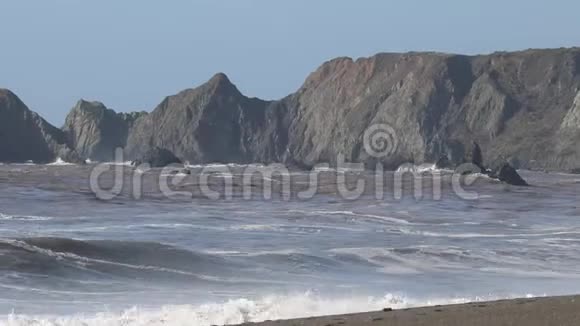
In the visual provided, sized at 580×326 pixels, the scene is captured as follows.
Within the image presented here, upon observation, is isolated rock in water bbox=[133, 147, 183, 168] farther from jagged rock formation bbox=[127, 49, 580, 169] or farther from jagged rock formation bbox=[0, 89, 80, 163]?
jagged rock formation bbox=[127, 49, 580, 169]

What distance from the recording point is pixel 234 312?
52.1 feet

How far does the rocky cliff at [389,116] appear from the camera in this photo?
14838 centimetres

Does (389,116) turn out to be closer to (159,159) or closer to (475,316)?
(159,159)

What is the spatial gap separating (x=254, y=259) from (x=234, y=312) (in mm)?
8570

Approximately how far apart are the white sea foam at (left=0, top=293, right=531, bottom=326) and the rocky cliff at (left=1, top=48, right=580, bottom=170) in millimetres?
113896

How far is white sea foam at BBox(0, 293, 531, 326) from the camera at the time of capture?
15.2 metres

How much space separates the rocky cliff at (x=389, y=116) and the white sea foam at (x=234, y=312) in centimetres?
11390

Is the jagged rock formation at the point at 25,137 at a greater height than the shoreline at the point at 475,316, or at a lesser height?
greater

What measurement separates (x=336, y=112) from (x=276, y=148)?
11.1 meters

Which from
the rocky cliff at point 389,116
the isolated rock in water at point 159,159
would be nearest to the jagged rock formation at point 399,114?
the rocky cliff at point 389,116

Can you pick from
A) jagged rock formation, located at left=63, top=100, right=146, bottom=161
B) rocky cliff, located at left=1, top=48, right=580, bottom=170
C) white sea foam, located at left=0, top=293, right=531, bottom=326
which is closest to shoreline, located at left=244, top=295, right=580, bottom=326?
white sea foam, located at left=0, top=293, right=531, bottom=326

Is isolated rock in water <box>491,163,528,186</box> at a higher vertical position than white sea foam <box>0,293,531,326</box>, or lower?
higher

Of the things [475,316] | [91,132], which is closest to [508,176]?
[475,316]

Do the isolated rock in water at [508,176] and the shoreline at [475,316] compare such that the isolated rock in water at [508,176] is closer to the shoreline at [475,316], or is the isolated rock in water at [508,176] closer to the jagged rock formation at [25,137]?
the shoreline at [475,316]
